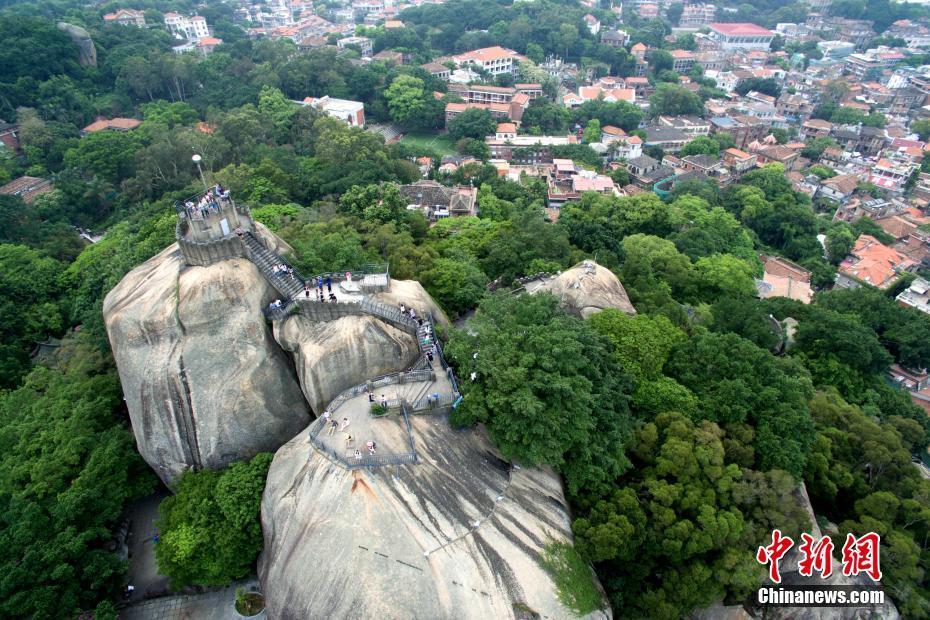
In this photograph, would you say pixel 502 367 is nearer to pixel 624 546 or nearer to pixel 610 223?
pixel 624 546

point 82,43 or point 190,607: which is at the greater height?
point 82,43

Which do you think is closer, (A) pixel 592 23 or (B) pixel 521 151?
(B) pixel 521 151

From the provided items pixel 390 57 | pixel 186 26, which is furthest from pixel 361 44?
pixel 186 26

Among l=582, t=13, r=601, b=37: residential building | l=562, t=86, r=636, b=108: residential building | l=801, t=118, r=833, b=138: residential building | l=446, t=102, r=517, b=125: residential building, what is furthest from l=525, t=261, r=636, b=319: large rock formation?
l=582, t=13, r=601, b=37: residential building

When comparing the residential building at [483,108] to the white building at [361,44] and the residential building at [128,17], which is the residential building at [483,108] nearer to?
the white building at [361,44]

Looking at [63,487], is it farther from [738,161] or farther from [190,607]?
[738,161]

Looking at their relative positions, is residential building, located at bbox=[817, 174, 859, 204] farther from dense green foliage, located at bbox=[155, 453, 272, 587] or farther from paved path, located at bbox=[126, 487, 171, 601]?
paved path, located at bbox=[126, 487, 171, 601]

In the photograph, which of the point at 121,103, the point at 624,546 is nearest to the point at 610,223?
the point at 624,546
